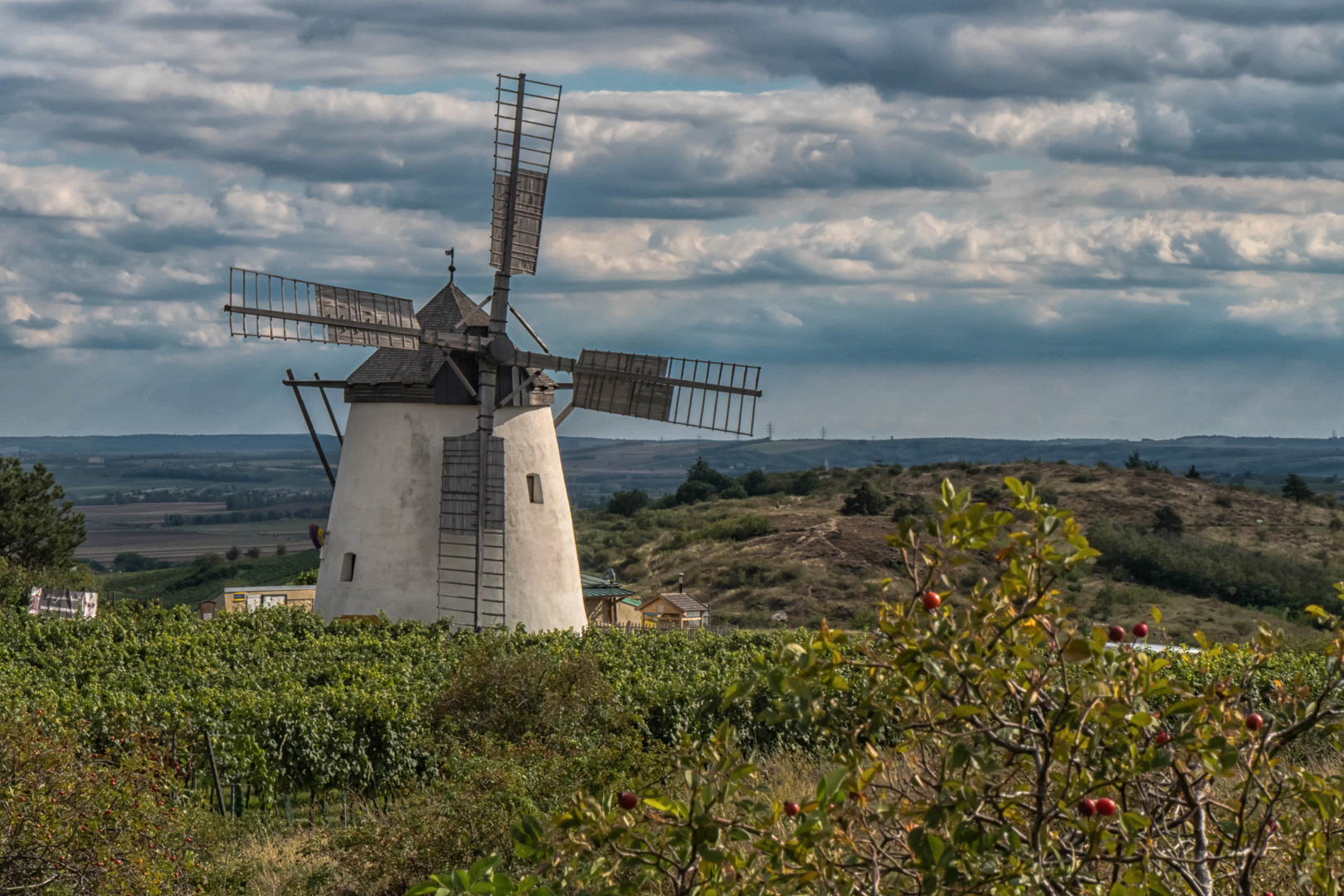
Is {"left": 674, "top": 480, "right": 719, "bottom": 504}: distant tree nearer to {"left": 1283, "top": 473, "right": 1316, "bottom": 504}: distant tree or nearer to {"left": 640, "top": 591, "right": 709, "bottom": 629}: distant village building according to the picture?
{"left": 1283, "top": 473, "right": 1316, "bottom": 504}: distant tree

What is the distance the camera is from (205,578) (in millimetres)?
82875

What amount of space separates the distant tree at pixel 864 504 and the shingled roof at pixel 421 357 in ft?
146

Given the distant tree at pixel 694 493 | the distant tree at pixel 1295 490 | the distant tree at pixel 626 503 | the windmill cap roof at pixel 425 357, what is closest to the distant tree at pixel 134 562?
the distant tree at pixel 626 503

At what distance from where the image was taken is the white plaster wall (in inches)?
1005

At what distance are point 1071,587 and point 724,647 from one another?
34096mm

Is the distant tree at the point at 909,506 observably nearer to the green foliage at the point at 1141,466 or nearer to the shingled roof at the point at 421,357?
the green foliage at the point at 1141,466

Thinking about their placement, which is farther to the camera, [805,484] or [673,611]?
[805,484]

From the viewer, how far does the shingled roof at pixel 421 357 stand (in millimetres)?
25766

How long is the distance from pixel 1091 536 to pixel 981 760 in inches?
2313

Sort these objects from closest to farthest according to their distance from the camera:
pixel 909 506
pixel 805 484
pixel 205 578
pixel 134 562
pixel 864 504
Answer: pixel 909 506 < pixel 864 504 < pixel 205 578 < pixel 805 484 < pixel 134 562

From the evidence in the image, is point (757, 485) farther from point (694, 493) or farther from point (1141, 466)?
point (1141, 466)

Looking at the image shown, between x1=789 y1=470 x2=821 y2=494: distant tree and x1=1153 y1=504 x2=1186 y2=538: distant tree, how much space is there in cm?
2286

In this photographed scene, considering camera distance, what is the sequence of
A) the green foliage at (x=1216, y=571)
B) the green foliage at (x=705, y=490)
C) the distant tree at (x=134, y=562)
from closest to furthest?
the green foliage at (x=1216, y=571) → the green foliage at (x=705, y=490) → the distant tree at (x=134, y=562)

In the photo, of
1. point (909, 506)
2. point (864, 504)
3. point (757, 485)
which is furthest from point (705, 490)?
point (909, 506)
